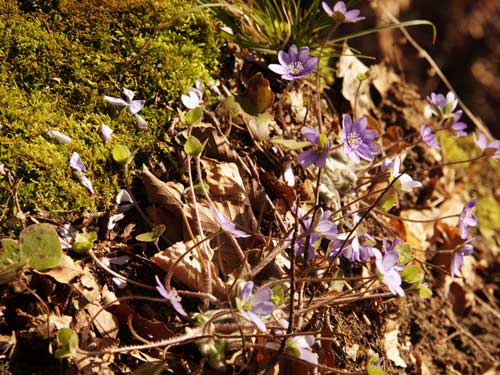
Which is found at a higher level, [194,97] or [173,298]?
[194,97]

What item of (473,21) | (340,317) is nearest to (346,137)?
(340,317)

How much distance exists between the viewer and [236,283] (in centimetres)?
171

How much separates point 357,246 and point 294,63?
73cm

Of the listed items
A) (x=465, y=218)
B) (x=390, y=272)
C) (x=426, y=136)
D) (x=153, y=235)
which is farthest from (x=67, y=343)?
(x=426, y=136)

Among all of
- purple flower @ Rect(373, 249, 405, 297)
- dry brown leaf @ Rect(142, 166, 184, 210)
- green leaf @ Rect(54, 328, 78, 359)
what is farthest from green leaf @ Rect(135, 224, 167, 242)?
purple flower @ Rect(373, 249, 405, 297)

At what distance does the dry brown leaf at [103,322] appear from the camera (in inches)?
64.6

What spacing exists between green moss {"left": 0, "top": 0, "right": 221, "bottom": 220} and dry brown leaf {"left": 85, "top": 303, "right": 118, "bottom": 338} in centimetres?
33

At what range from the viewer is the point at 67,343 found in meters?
1.43

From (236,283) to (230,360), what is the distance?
9.0 inches

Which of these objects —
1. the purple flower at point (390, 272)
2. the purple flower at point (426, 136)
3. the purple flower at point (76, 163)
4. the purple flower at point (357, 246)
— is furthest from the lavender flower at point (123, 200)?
the purple flower at point (426, 136)

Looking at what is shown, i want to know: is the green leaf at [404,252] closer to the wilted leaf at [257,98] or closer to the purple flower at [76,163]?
the wilted leaf at [257,98]

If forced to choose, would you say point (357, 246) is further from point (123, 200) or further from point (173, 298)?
point (123, 200)

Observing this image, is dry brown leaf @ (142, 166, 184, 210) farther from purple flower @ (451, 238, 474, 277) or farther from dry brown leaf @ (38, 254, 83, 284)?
purple flower @ (451, 238, 474, 277)

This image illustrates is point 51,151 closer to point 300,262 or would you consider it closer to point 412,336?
point 300,262
